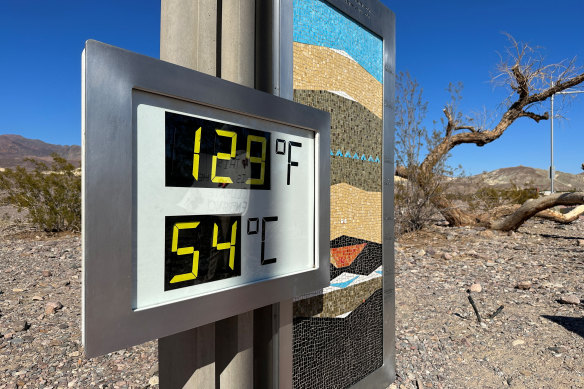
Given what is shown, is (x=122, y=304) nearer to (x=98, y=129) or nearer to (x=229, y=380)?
(x=98, y=129)

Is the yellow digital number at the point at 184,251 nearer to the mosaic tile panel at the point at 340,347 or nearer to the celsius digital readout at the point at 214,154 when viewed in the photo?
the celsius digital readout at the point at 214,154

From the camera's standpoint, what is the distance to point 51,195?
816cm

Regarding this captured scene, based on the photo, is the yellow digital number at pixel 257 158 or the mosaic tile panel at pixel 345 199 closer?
the yellow digital number at pixel 257 158

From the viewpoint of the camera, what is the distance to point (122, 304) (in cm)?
89

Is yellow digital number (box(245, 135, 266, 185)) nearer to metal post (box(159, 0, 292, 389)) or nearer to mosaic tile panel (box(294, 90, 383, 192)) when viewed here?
metal post (box(159, 0, 292, 389))

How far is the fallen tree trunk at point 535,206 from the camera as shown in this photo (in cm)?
766

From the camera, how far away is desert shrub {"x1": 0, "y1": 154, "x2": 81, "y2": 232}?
26.2 ft

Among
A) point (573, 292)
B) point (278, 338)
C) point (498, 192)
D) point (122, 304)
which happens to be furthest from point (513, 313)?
point (498, 192)

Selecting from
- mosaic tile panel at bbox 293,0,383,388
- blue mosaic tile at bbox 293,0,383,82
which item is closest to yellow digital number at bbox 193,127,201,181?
mosaic tile panel at bbox 293,0,383,388

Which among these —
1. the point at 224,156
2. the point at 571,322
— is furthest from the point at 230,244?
the point at 571,322

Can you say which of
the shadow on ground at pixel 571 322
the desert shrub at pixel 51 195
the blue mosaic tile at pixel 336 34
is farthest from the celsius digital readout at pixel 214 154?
the desert shrub at pixel 51 195

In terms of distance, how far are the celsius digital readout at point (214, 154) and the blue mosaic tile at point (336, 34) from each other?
718 millimetres

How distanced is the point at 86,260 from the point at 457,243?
292 inches

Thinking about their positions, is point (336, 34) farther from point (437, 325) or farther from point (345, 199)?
point (437, 325)
